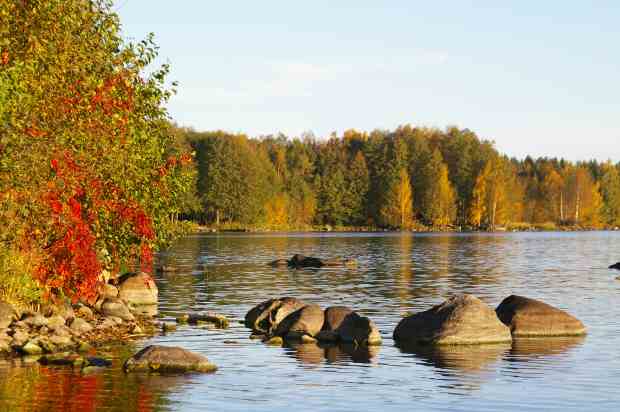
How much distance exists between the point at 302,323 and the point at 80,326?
710 centimetres

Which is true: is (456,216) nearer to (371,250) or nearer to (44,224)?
(371,250)

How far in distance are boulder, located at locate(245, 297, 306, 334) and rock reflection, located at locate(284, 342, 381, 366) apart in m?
3.45

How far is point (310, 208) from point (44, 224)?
146086 mm

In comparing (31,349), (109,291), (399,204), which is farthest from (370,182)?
(31,349)

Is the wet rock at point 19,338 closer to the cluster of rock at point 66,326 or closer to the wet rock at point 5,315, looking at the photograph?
the cluster of rock at point 66,326

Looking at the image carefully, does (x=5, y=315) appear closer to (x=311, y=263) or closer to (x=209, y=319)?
(x=209, y=319)

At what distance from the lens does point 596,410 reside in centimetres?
1922

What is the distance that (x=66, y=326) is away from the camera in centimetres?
2845

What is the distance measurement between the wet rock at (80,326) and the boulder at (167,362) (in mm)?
5916

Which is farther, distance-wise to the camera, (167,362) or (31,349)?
(31,349)

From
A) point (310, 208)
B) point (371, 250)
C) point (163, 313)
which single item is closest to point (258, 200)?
point (310, 208)

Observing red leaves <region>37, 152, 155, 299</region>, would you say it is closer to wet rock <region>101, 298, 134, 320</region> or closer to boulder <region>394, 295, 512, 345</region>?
wet rock <region>101, 298, 134, 320</region>

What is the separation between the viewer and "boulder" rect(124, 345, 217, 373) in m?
22.9

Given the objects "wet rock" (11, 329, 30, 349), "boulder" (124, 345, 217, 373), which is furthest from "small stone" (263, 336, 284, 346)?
"wet rock" (11, 329, 30, 349)
